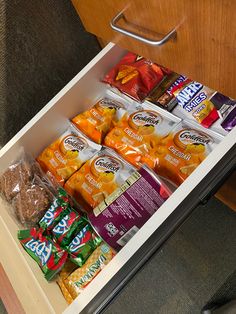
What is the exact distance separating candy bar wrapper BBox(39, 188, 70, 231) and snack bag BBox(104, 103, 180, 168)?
192mm

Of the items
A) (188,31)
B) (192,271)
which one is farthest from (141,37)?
(192,271)

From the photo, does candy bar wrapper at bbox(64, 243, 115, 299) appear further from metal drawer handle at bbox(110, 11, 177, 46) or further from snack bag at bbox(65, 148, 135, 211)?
metal drawer handle at bbox(110, 11, 177, 46)

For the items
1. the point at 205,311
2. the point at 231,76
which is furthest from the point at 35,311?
the point at 231,76

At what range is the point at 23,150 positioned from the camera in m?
0.95

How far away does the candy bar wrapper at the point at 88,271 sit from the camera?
78cm

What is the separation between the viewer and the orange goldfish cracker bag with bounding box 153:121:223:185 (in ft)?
2.71

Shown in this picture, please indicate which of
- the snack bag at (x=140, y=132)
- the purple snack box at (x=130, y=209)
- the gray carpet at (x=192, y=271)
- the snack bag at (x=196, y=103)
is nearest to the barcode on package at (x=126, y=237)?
the purple snack box at (x=130, y=209)

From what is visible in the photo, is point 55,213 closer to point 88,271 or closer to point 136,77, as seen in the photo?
point 88,271

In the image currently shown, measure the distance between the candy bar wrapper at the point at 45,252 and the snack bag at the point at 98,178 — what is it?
0.13 meters

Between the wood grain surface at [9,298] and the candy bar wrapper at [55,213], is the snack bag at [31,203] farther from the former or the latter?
the wood grain surface at [9,298]

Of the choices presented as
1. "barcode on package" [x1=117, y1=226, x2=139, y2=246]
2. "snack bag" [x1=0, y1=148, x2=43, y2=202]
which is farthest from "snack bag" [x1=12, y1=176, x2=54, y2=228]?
"barcode on package" [x1=117, y1=226, x2=139, y2=246]

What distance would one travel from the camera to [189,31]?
60cm

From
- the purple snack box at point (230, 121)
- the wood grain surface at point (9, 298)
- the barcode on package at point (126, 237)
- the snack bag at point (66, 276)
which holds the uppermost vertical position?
the purple snack box at point (230, 121)

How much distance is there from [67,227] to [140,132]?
0.95 feet
